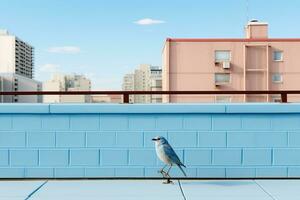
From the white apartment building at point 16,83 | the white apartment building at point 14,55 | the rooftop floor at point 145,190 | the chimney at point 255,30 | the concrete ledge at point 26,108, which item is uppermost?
the white apartment building at point 14,55

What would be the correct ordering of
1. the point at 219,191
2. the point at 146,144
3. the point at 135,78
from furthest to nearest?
1. the point at 135,78
2. the point at 146,144
3. the point at 219,191

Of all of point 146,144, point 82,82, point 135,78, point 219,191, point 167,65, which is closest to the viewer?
point 219,191

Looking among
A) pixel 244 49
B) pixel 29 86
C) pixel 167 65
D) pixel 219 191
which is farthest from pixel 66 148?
pixel 29 86

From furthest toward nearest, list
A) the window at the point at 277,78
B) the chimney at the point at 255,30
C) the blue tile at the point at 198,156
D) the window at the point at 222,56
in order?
the chimney at the point at 255,30, the window at the point at 277,78, the window at the point at 222,56, the blue tile at the point at 198,156

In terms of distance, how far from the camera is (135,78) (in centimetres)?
9038

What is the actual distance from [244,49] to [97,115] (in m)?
35.1

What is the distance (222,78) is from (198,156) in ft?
114

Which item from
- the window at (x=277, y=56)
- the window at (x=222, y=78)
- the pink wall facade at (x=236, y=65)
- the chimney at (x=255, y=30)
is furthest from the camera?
the chimney at (x=255, y=30)

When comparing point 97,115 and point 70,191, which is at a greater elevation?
point 97,115

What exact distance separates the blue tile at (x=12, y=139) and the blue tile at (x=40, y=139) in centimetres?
9

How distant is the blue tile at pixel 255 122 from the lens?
5.70 meters

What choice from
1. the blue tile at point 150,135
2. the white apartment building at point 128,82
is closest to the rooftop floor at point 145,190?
the blue tile at point 150,135

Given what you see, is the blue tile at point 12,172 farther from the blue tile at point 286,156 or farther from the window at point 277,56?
the window at point 277,56

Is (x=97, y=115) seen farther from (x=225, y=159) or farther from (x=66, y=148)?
(x=225, y=159)
